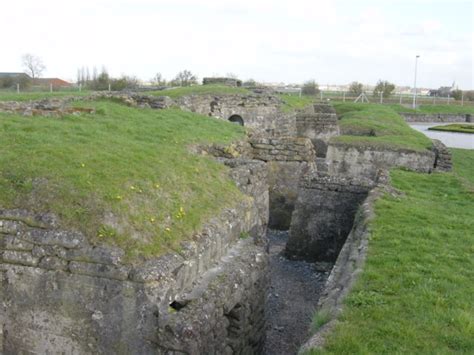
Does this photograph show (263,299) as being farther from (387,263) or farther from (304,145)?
(304,145)

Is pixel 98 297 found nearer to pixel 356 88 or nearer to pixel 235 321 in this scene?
pixel 235 321

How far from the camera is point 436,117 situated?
4691cm

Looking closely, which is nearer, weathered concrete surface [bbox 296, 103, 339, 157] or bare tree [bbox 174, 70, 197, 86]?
weathered concrete surface [bbox 296, 103, 339, 157]

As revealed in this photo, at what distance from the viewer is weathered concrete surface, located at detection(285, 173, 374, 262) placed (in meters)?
11.1

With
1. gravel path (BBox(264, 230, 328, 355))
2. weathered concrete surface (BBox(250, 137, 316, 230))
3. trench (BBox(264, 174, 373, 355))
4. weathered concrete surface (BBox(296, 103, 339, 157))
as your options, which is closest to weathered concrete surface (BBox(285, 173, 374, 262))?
trench (BBox(264, 174, 373, 355))

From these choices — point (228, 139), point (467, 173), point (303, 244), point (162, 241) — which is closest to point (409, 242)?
point (162, 241)

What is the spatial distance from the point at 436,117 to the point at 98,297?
4648cm

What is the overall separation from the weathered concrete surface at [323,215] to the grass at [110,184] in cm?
310

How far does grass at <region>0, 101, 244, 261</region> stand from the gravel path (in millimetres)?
2204

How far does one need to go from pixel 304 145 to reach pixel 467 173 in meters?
8.01

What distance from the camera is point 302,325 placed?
8.31 meters

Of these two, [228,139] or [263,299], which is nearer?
[263,299]

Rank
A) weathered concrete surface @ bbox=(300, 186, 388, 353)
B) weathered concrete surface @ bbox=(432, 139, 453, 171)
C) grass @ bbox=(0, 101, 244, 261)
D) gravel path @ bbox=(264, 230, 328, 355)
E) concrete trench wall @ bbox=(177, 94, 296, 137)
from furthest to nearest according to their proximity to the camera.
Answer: concrete trench wall @ bbox=(177, 94, 296, 137)
weathered concrete surface @ bbox=(432, 139, 453, 171)
gravel path @ bbox=(264, 230, 328, 355)
grass @ bbox=(0, 101, 244, 261)
weathered concrete surface @ bbox=(300, 186, 388, 353)

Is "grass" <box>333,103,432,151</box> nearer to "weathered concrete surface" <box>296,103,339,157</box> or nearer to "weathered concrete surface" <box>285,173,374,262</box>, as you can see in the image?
"weathered concrete surface" <box>296,103,339,157</box>
